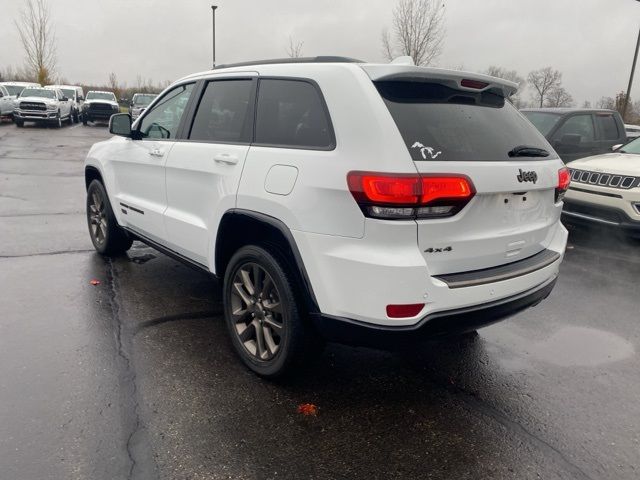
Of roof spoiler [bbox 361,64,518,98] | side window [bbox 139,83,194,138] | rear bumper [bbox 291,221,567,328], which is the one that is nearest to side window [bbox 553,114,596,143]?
roof spoiler [bbox 361,64,518,98]

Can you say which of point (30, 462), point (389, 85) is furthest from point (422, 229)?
point (30, 462)

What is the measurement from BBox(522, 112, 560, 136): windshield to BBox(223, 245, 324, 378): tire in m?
6.97

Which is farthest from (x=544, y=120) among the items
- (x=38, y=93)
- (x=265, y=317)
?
(x=38, y=93)

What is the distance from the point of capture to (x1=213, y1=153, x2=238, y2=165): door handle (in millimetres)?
3193

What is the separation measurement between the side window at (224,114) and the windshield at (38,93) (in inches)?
968

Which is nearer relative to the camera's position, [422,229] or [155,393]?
[422,229]

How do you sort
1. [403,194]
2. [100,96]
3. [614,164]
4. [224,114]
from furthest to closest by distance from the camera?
[100,96]
[614,164]
[224,114]
[403,194]

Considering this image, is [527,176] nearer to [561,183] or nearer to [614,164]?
[561,183]

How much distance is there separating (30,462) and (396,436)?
178 centimetres

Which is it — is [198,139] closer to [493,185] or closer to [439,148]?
[439,148]

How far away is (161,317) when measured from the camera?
4.05 metres

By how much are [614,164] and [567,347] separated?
395cm

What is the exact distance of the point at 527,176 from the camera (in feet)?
9.45

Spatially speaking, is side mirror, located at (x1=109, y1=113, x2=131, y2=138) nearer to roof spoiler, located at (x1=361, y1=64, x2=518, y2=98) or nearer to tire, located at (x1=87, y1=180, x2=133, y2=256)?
tire, located at (x1=87, y1=180, x2=133, y2=256)
